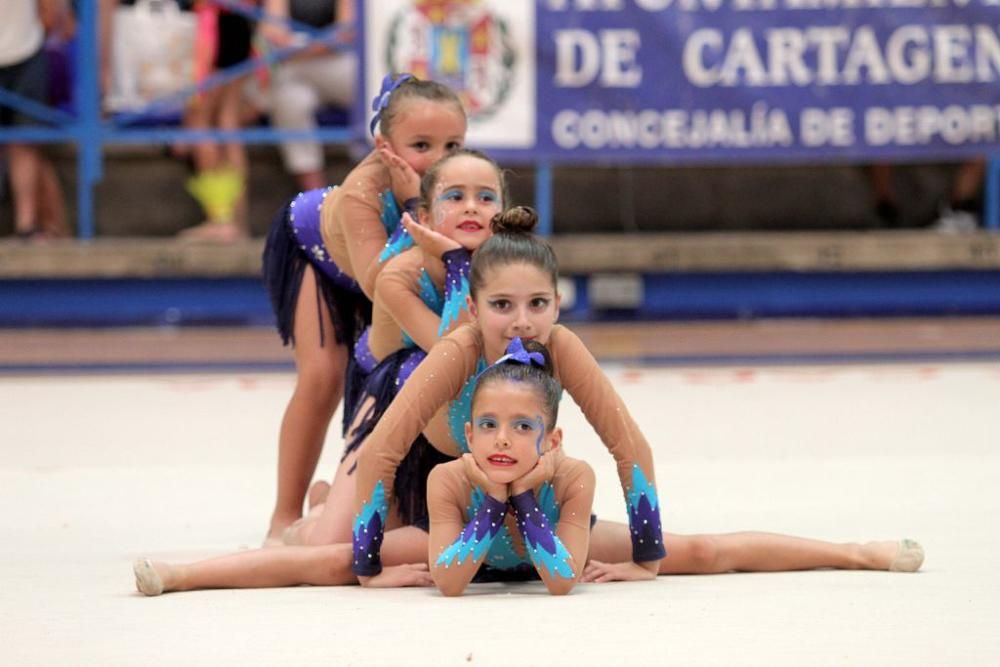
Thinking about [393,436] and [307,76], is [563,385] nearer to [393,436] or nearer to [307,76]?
[393,436]

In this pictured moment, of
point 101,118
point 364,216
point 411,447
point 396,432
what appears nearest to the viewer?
point 396,432

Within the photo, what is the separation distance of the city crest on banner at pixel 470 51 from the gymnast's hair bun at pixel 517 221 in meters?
4.58

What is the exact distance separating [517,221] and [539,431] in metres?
0.45

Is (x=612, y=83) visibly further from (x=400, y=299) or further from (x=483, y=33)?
(x=400, y=299)

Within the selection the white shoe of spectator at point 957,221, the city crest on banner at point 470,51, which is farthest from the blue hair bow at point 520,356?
the white shoe of spectator at point 957,221

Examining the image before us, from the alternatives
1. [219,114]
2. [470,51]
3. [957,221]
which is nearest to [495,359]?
[470,51]

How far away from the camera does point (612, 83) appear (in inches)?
335

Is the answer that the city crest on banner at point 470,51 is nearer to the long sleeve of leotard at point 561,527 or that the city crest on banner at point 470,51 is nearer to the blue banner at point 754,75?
the blue banner at point 754,75

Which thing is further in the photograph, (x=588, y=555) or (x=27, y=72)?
(x=27, y=72)

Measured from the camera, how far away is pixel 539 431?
362cm

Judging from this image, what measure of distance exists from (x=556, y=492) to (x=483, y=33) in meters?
5.01

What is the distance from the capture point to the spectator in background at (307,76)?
8.86 m

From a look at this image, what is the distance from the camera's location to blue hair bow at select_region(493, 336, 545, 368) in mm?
3625

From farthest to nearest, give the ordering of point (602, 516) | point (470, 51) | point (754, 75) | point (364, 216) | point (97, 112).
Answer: point (97, 112) → point (754, 75) → point (470, 51) → point (602, 516) → point (364, 216)
